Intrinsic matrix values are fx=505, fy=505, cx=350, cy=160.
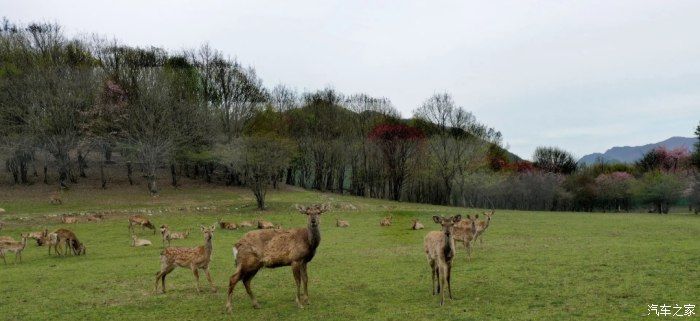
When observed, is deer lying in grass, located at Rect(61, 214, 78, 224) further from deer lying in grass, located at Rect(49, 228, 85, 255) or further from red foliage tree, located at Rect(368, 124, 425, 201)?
red foliage tree, located at Rect(368, 124, 425, 201)

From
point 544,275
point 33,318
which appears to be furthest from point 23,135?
point 544,275

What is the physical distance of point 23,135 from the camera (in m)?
51.1

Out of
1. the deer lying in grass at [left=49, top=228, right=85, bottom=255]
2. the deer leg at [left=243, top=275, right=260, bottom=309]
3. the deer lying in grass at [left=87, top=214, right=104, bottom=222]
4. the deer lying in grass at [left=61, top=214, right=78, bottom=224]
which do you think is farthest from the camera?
the deer lying in grass at [left=87, top=214, right=104, bottom=222]

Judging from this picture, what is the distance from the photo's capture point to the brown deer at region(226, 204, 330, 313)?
12.4m

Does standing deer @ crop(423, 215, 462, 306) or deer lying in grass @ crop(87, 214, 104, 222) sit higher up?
standing deer @ crop(423, 215, 462, 306)

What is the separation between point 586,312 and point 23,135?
183 feet

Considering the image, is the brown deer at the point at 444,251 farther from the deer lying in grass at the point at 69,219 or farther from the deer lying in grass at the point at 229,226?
the deer lying in grass at the point at 69,219

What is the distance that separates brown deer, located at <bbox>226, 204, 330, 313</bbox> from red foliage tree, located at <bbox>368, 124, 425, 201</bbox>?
6347 centimetres

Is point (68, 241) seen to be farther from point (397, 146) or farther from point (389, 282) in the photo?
point (397, 146)

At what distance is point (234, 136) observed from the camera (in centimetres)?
6219

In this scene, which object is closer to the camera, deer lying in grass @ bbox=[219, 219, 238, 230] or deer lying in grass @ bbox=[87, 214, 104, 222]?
deer lying in grass @ bbox=[219, 219, 238, 230]

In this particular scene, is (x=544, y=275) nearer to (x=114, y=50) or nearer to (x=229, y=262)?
(x=229, y=262)

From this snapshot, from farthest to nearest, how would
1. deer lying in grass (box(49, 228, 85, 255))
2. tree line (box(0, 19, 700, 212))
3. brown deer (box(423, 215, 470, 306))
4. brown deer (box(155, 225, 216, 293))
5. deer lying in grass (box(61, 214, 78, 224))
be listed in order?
tree line (box(0, 19, 700, 212)), deer lying in grass (box(61, 214, 78, 224)), deer lying in grass (box(49, 228, 85, 255)), brown deer (box(155, 225, 216, 293)), brown deer (box(423, 215, 470, 306))

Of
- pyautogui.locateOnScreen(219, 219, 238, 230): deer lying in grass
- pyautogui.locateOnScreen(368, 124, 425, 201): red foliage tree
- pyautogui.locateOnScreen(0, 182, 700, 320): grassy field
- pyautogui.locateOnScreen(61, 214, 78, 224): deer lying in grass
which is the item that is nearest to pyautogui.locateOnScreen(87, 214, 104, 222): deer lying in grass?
pyautogui.locateOnScreen(61, 214, 78, 224): deer lying in grass
